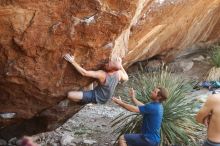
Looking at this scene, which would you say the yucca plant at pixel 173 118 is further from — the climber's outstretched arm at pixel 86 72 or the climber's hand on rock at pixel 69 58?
the climber's hand on rock at pixel 69 58

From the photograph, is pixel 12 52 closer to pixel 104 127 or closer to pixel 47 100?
pixel 47 100

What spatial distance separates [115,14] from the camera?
7.03 metres

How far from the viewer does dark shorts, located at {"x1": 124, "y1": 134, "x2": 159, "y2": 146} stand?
25.1ft

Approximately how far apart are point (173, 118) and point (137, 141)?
5.08 feet

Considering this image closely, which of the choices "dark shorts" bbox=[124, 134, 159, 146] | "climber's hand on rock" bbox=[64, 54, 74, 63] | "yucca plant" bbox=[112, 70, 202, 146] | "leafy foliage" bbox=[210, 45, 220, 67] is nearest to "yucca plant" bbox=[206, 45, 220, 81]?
"leafy foliage" bbox=[210, 45, 220, 67]

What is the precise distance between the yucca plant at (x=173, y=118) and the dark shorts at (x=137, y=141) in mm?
1146

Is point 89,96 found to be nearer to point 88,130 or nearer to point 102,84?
point 102,84

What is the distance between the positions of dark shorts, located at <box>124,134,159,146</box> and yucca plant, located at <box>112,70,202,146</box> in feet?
3.76

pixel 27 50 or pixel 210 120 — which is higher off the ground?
pixel 27 50

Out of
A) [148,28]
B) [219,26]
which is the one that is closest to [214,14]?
[219,26]

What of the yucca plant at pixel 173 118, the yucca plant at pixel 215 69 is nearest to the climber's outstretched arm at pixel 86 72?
the yucca plant at pixel 173 118

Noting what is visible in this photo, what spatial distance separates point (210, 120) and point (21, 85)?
287 centimetres

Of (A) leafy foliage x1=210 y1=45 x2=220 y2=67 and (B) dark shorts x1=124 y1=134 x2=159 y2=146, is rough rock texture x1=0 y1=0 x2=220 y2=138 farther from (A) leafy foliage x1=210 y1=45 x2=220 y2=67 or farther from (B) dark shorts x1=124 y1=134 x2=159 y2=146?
→ (A) leafy foliage x1=210 y1=45 x2=220 y2=67

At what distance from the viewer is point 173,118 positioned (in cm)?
908
